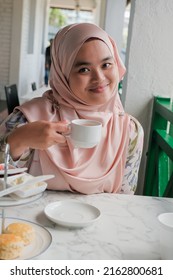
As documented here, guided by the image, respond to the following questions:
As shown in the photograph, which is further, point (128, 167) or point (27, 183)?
point (128, 167)

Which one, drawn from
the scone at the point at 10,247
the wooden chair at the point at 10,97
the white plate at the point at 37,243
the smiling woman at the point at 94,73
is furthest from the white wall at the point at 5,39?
the scone at the point at 10,247

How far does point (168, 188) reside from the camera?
2.02m

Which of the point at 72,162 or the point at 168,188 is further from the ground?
the point at 72,162

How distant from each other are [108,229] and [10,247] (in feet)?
1.03

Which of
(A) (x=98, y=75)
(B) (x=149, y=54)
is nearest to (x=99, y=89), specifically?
(A) (x=98, y=75)

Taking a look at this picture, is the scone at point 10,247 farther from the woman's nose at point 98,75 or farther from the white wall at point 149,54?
the white wall at point 149,54

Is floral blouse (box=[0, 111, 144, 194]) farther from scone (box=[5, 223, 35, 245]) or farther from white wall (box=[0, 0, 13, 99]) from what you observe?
white wall (box=[0, 0, 13, 99])

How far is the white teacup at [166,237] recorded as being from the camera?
30.6 inches

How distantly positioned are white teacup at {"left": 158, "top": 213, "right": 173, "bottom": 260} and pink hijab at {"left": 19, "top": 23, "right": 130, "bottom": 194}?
49 centimetres

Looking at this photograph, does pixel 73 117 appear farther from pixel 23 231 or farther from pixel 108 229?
pixel 23 231

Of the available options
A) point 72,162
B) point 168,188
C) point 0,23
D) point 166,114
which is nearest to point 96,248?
point 72,162

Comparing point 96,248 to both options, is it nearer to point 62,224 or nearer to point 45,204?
point 62,224

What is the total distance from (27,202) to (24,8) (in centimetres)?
707

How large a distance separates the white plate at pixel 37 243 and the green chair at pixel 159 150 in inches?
51.3
